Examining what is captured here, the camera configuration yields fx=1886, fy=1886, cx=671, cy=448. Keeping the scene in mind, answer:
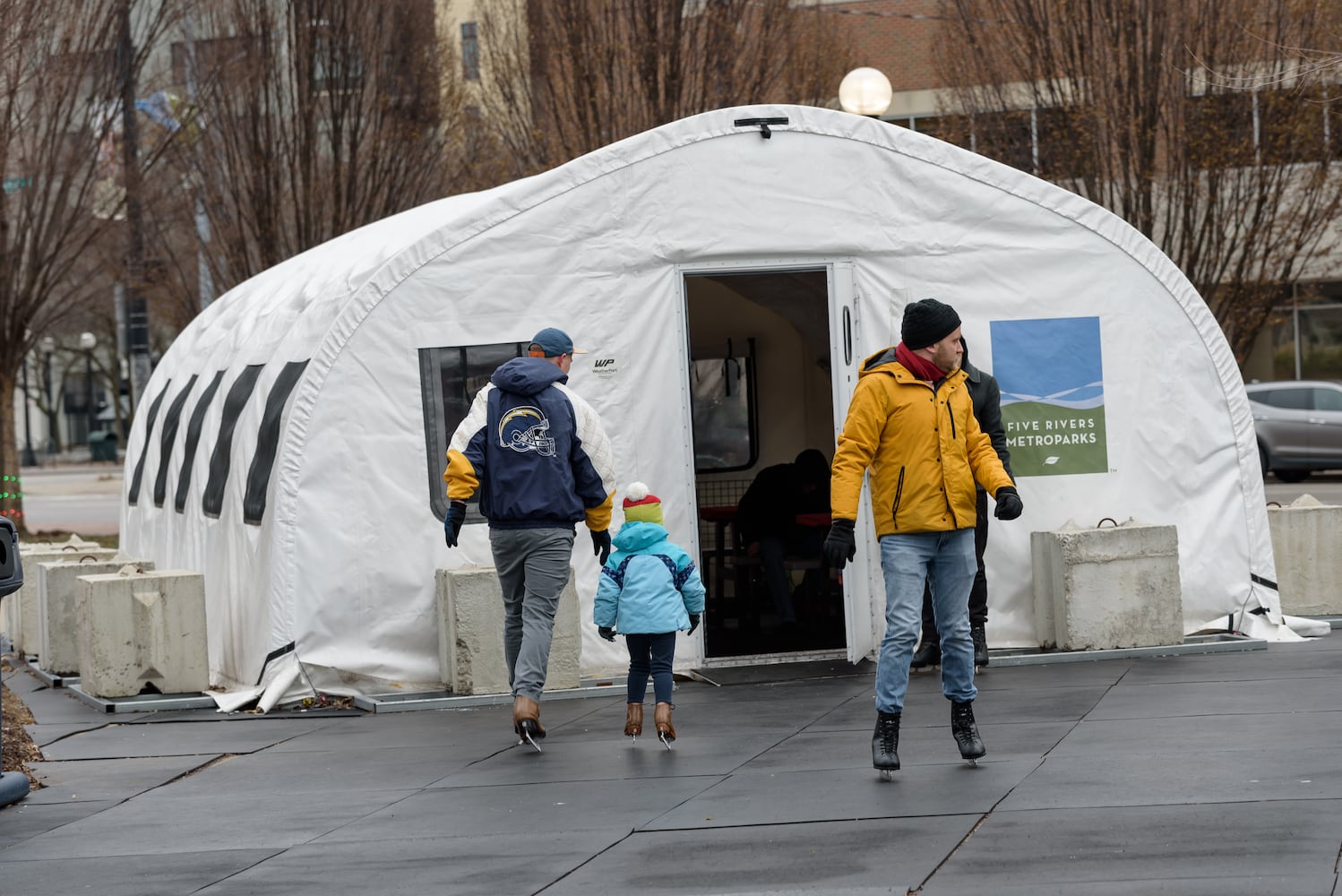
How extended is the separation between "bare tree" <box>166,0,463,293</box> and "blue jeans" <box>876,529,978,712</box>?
17526 mm

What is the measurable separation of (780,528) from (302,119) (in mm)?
13359

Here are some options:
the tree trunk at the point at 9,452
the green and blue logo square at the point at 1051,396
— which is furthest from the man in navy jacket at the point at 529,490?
the tree trunk at the point at 9,452

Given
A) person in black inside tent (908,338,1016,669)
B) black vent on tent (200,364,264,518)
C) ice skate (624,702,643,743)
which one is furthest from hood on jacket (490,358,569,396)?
black vent on tent (200,364,264,518)

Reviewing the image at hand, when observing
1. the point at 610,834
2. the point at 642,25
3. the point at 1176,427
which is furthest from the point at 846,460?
the point at 642,25

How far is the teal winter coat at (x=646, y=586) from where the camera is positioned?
8.55 meters

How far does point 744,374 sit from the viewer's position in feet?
49.9

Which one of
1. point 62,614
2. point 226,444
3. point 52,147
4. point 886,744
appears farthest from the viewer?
point 52,147

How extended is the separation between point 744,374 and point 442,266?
462 centimetres

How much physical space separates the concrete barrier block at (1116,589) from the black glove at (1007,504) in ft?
11.9

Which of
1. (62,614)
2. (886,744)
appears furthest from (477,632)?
(62,614)

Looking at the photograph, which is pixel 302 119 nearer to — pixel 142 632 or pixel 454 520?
pixel 142 632

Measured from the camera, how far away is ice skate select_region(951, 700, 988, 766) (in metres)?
7.56

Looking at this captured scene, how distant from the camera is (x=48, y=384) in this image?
5881 centimetres

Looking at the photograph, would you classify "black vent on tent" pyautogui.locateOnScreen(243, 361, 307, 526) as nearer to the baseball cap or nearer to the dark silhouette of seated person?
the baseball cap
